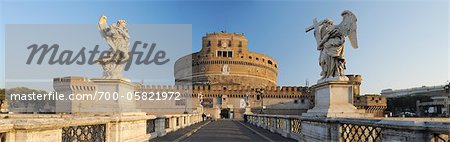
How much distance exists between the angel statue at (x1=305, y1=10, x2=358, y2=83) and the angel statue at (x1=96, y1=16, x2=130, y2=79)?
5.47m

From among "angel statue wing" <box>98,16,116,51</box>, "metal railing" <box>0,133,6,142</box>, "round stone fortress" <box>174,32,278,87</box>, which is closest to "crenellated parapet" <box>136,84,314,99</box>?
"round stone fortress" <box>174,32,278,87</box>

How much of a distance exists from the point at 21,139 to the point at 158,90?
239ft

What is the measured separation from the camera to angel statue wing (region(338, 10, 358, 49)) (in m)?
9.08

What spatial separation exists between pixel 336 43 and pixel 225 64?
8149cm

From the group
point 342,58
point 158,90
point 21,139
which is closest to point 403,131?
point 21,139

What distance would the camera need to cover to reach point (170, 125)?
16516mm

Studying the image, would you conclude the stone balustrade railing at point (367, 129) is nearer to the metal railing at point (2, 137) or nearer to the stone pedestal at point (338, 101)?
the stone pedestal at point (338, 101)

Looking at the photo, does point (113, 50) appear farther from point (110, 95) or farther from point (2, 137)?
A: point (2, 137)

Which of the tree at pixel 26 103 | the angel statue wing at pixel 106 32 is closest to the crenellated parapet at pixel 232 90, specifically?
the tree at pixel 26 103

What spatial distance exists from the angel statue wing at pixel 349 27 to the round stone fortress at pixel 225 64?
78.2m

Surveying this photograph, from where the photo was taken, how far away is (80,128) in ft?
21.3

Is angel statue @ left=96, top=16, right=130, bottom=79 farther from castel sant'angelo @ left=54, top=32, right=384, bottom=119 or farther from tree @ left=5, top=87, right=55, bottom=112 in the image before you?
tree @ left=5, top=87, right=55, bottom=112

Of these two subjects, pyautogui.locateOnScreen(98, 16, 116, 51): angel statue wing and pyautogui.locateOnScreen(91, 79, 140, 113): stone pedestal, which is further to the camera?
pyautogui.locateOnScreen(98, 16, 116, 51): angel statue wing

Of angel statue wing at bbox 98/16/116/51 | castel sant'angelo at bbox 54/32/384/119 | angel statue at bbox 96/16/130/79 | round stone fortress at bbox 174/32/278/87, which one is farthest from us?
round stone fortress at bbox 174/32/278/87
